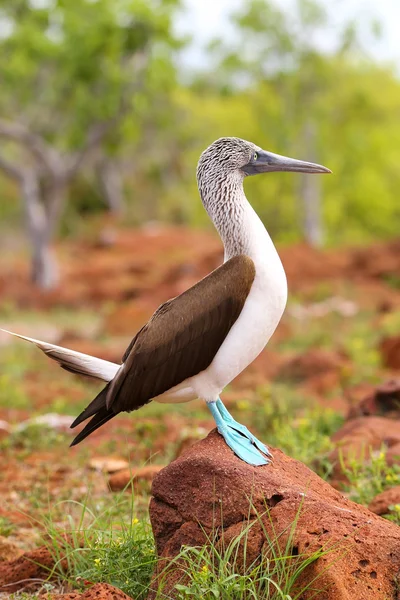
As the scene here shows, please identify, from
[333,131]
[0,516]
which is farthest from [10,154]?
[0,516]

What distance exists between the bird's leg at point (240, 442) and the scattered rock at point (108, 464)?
1.92 meters

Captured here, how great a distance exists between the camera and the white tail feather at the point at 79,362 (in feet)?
11.5

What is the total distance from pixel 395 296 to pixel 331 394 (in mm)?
8212

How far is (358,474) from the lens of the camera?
4363 mm

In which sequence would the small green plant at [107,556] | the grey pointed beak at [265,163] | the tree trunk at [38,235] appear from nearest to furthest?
the small green plant at [107,556]
the grey pointed beak at [265,163]
the tree trunk at [38,235]

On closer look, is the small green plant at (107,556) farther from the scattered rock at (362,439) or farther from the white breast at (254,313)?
the scattered rock at (362,439)

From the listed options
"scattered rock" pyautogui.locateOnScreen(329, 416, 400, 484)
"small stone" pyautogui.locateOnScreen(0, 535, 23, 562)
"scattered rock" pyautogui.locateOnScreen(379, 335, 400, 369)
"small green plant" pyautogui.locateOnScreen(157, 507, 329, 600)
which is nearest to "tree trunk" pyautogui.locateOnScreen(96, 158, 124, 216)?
"scattered rock" pyautogui.locateOnScreen(379, 335, 400, 369)

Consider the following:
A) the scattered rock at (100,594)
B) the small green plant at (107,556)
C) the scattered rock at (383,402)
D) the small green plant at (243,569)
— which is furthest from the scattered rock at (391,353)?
the scattered rock at (100,594)

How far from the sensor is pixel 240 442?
3.45 meters

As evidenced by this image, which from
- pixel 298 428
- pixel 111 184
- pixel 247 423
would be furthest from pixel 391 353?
pixel 111 184

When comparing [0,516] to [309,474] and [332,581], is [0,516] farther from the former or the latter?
[332,581]

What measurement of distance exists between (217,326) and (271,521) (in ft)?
2.57

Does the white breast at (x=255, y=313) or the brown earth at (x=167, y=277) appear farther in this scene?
the brown earth at (x=167, y=277)

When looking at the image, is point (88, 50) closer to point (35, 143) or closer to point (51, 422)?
point (35, 143)
